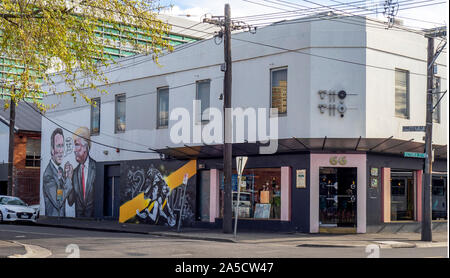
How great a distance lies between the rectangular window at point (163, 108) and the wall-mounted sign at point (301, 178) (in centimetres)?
772

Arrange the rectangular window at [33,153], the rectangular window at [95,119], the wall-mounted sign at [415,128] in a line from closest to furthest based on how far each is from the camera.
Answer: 1. the wall-mounted sign at [415,128]
2. the rectangular window at [95,119]
3. the rectangular window at [33,153]

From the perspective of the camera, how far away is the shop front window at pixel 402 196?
25.4 meters

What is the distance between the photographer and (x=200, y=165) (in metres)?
27.7

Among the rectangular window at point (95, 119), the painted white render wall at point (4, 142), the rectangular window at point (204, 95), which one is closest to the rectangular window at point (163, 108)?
the rectangular window at point (204, 95)

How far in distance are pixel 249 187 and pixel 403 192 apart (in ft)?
20.6

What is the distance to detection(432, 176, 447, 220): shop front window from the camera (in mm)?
27406

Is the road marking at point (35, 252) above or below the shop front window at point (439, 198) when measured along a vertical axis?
below

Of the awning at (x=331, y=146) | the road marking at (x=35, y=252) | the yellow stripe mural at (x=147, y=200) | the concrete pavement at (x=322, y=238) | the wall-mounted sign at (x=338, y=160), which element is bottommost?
the concrete pavement at (x=322, y=238)

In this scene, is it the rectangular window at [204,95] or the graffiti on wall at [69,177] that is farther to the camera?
the graffiti on wall at [69,177]

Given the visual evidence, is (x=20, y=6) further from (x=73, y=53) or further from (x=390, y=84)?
(x=390, y=84)

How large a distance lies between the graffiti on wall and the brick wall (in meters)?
4.27

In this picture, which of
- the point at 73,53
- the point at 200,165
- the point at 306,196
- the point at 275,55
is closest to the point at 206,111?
the point at 200,165

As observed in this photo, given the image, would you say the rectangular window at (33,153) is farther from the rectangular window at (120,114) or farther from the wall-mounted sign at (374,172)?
the wall-mounted sign at (374,172)

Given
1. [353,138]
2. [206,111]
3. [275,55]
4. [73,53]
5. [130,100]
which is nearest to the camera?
[73,53]
